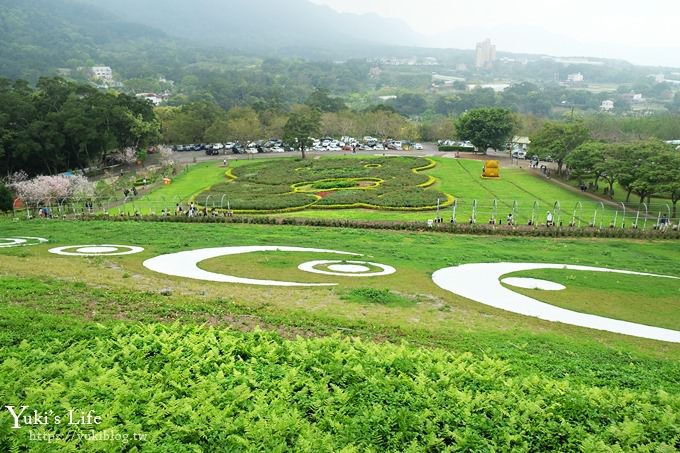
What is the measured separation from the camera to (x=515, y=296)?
1808cm

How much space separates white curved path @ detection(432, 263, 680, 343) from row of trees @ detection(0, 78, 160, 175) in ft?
171

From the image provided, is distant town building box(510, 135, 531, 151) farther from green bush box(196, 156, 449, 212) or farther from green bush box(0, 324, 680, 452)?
green bush box(0, 324, 680, 452)

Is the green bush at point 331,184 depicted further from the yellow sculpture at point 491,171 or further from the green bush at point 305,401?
the green bush at point 305,401

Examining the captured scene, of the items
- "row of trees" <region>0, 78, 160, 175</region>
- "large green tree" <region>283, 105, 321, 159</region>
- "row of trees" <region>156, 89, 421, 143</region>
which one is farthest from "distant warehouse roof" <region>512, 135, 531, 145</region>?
"row of trees" <region>0, 78, 160, 175</region>

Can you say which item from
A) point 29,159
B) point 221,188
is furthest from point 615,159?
point 29,159

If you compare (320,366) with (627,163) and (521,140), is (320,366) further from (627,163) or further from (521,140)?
(521,140)

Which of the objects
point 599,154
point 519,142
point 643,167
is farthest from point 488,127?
point 643,167

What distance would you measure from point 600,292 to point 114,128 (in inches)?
2484

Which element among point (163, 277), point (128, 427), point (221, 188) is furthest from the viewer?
point (221, 188)

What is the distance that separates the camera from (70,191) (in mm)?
45219

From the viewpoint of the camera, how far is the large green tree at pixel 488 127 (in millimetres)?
71062

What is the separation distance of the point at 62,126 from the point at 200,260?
153 feet

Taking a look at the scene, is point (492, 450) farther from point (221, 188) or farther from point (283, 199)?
point (221, 188)

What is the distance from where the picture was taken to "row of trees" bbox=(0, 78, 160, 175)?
54.8 m
